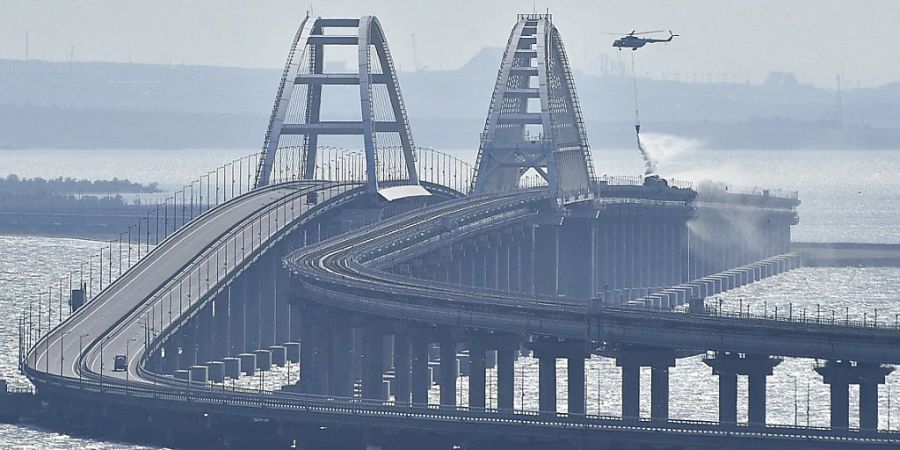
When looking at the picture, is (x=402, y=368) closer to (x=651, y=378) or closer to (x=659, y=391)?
(x=659, y=391)

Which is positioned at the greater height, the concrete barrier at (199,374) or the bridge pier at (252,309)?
the bridge pier at (252,309)

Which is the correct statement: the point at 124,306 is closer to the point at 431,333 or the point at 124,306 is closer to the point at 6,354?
the point at 6,354

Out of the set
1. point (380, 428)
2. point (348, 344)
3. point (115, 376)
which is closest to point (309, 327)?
point (348, 344)

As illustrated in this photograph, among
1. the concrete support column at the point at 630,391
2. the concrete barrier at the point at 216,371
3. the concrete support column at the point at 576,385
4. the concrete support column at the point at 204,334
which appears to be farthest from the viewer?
the concrete support column at the point at 204,334

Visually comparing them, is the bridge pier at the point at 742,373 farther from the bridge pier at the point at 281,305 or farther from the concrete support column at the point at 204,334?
the bridge pier at the point at 281,305

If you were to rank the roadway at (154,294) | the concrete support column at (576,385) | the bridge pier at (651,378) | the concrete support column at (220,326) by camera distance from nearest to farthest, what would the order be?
the bridge pier at (651,378)
the concrete support column at (576,385)
the roadway at (154,294)
the concrete support column at (220,326)

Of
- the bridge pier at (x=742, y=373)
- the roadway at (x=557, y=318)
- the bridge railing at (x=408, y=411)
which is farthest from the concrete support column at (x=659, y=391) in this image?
the bridge railing at (x=408, y=411)

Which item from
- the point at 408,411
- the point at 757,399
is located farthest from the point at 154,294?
the point at 757,399
